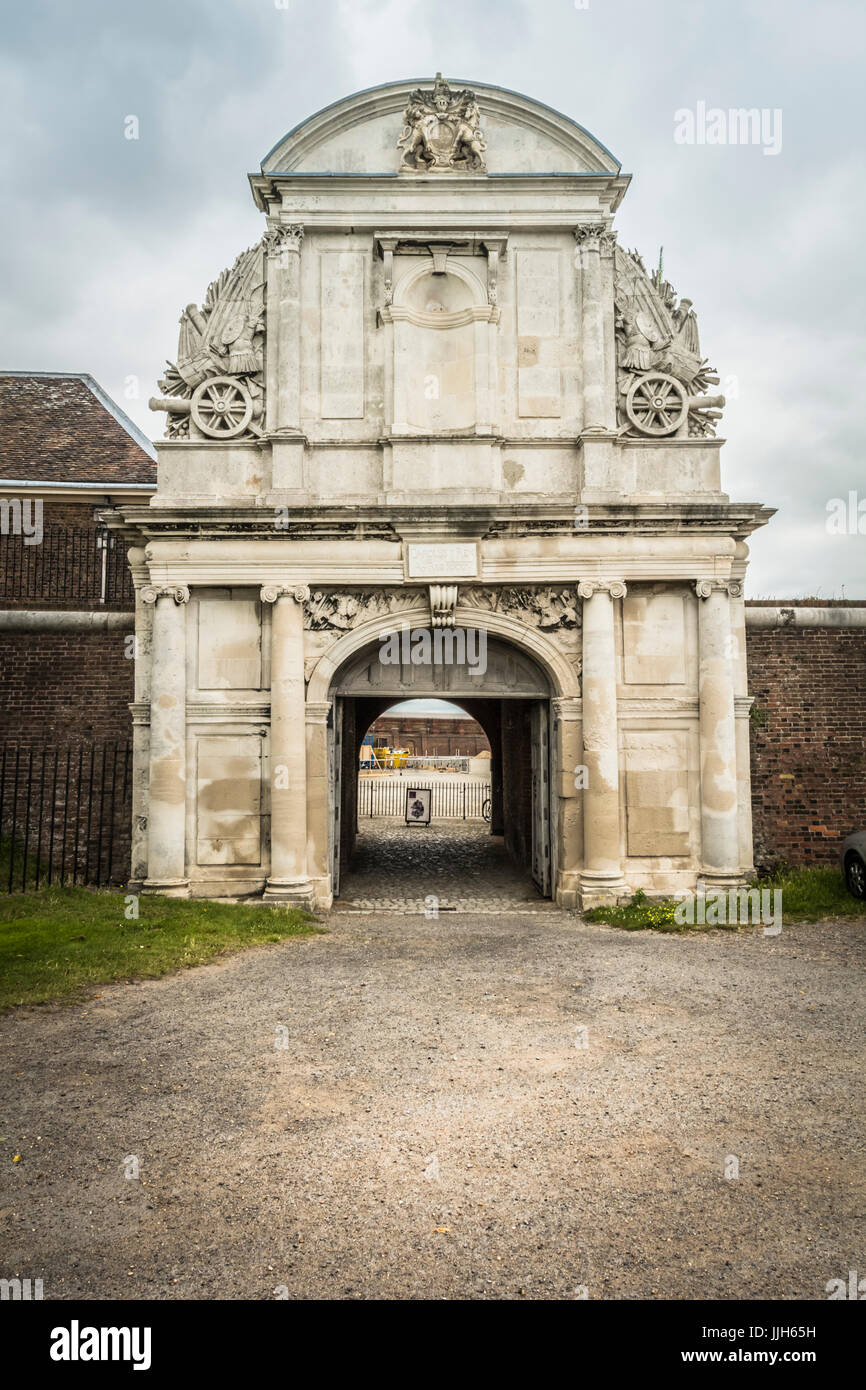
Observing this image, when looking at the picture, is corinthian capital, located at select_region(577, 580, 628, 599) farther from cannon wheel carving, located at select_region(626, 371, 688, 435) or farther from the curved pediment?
the curved pediment

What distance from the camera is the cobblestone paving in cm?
1209

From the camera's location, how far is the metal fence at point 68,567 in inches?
632

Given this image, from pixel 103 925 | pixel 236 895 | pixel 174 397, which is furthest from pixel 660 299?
pixel 103 925

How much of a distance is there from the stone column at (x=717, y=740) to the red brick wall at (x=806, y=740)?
1699mm

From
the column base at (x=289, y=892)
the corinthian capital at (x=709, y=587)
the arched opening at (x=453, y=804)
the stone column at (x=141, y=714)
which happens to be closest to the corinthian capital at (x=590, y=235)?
the corinthian capital at (x=709, y=587)

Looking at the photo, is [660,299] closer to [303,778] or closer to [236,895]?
[303,778]

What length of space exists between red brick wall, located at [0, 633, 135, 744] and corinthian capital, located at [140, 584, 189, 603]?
197cm

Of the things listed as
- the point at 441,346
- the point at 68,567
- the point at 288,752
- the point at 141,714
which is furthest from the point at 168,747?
the point at 68,567

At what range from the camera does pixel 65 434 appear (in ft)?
62.6

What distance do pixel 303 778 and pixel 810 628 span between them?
7988 mm

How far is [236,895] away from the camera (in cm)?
1112

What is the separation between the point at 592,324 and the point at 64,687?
30.8 feet

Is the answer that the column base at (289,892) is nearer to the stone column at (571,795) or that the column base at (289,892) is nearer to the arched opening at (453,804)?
the arched opening at (453,804)

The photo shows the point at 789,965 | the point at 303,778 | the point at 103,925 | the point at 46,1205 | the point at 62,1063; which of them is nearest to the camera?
the point at 46,1205
